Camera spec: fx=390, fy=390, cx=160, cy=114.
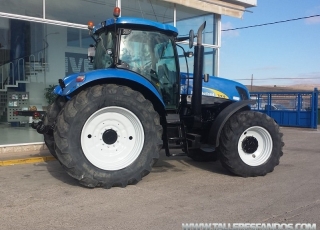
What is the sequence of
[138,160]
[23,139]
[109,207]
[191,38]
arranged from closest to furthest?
[109,207], [138,160], [191,38], [23,139]

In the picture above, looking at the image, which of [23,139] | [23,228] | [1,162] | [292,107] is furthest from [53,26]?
[292,107]

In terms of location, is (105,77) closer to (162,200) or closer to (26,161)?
(162,200)

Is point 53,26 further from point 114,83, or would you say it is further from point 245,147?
point 245,147

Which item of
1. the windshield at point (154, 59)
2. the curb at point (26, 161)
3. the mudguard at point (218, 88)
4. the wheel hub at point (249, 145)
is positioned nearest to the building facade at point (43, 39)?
the curb at point (26, 161)

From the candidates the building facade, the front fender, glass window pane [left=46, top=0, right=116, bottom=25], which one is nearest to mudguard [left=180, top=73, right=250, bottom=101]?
the front fender

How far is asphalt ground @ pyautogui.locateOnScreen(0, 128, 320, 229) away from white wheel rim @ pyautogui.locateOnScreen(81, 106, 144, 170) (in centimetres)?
43

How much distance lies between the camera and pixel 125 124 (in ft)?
19.1

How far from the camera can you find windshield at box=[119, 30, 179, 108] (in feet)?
20.2

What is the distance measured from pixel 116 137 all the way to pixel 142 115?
526mm

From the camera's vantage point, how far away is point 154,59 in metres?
6.37

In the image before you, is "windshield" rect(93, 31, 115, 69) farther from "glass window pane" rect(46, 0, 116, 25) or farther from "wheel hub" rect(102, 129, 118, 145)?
"glass window pane" rect(46, 0, 116, 25)

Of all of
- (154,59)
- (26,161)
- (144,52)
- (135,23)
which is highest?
(135,23)

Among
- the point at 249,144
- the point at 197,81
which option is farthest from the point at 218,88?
the point at 249,144

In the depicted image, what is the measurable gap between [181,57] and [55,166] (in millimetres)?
3181
